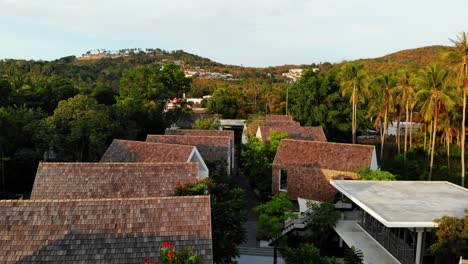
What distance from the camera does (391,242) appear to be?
16078 mm

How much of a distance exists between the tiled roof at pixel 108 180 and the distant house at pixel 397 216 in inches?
292

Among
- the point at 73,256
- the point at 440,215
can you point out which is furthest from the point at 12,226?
the point at 440,215

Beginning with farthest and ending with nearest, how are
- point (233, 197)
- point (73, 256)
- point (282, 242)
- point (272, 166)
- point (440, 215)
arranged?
point (272, 166) → point (282, 242) → point (233, 197) → point (440, 215) → point (73, 256)

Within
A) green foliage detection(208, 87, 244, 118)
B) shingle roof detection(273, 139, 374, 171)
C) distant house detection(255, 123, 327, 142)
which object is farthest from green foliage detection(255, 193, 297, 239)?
green foliage detection(208, 87, 244, 118)

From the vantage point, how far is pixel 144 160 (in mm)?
22547

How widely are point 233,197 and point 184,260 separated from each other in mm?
7021

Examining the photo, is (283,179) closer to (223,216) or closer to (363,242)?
(363,242)

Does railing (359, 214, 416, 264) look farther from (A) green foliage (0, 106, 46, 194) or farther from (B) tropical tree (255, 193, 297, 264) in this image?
(A) green foliage (0, 106, 46, 194)

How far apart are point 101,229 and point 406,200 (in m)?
12.2

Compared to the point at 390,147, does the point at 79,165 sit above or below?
above

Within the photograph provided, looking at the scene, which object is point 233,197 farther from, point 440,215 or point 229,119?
point 229,119

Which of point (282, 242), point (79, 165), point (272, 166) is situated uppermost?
point (79, 165)

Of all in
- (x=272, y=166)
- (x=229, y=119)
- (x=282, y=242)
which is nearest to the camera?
(x=282, y=242)

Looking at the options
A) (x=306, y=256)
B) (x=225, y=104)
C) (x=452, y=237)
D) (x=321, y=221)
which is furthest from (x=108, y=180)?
(x=225, y=104)
